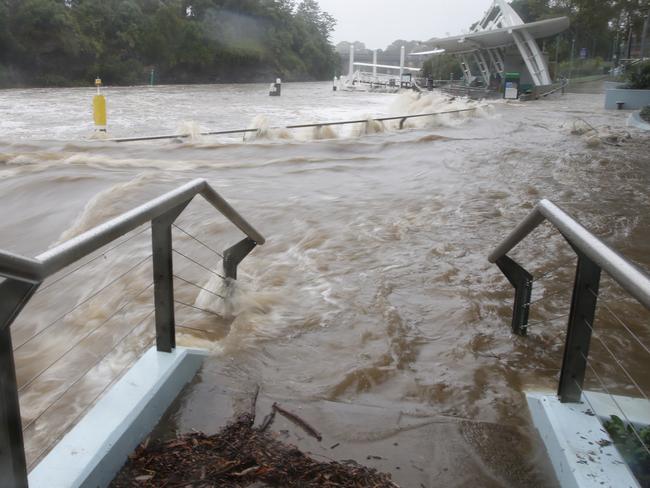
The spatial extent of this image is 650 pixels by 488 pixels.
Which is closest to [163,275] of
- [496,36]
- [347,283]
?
[347,283]

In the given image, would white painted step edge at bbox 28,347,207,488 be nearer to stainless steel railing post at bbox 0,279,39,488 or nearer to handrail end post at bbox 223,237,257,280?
stainless steel railing post at bbox 0,279,39,488

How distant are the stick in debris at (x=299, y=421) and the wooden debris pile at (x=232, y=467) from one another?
0.18 meters

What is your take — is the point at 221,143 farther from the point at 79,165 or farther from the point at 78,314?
the point at 78,314

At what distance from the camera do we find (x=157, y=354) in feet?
9.47

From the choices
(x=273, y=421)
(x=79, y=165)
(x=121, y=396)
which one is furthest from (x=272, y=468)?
(x=79, y=165)

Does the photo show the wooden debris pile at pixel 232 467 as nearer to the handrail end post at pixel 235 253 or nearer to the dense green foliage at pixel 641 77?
the handrail end post at pixel 235 253

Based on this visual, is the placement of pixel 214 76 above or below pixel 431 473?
above

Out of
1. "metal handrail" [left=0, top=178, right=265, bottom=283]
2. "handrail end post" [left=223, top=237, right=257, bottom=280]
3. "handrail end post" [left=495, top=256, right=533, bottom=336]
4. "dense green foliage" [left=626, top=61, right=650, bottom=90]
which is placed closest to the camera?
"metal handrail" [left=0, top=178, right=265, bottom=283]

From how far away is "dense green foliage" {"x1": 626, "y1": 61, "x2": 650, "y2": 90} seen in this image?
22.7m

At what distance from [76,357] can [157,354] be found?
1.29 m

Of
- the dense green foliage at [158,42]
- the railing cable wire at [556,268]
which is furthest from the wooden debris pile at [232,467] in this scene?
the dense green foliage at [158,42]

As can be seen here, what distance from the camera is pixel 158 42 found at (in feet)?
214

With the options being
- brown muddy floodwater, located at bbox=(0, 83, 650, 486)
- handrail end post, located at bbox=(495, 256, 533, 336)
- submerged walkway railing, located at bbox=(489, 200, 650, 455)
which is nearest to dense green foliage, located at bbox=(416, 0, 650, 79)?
brown muddy floodwater, located at bbox=(0, 83, 650, 486)

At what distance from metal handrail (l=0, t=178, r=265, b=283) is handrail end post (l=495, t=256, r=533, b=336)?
1.64m
